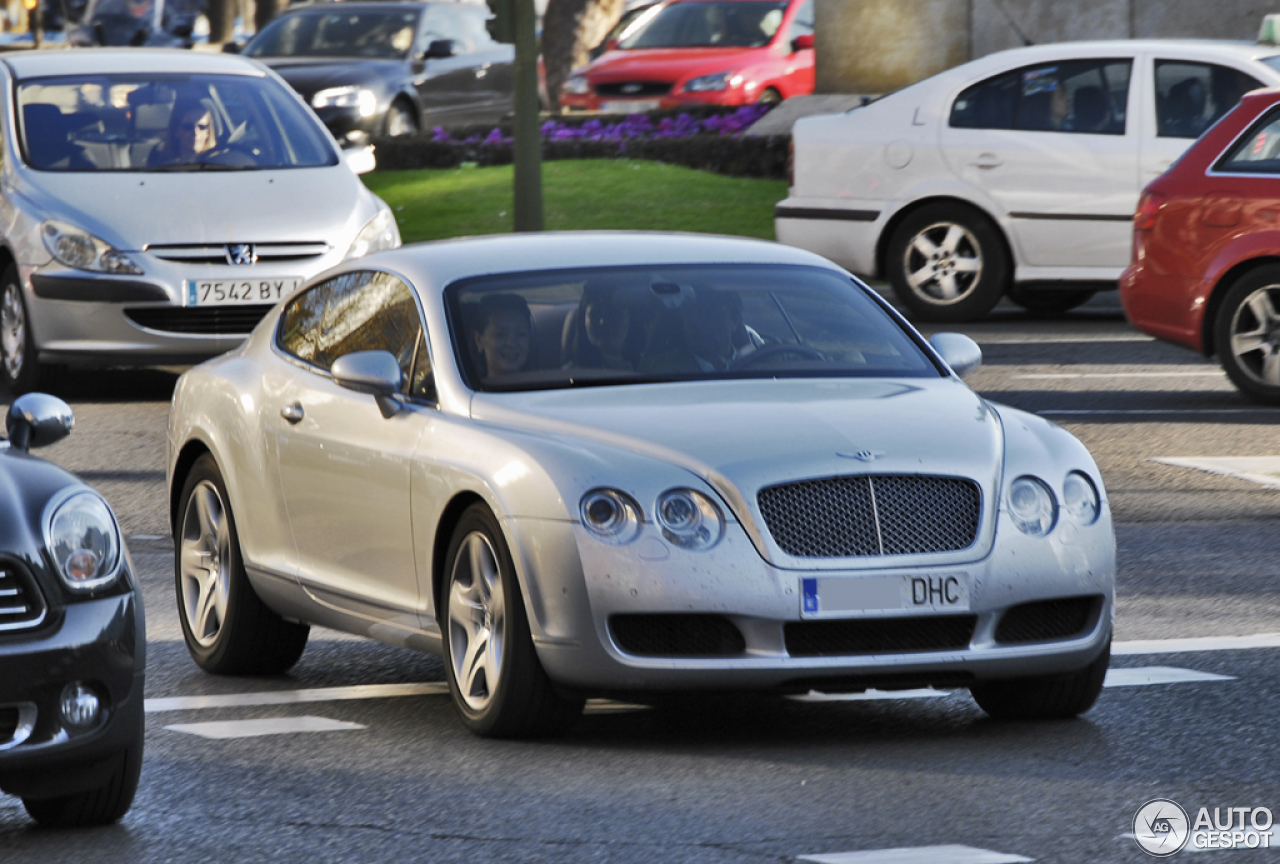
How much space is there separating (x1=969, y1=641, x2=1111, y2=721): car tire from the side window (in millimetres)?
10468

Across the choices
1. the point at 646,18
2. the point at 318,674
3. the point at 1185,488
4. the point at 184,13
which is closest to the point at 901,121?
the point at 1185,488

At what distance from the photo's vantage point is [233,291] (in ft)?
45.1

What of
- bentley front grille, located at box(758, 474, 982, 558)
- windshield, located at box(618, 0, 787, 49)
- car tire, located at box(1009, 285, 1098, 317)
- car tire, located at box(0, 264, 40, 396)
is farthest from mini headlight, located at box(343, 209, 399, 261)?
windshield, located at box(618, 0, 787, 49)

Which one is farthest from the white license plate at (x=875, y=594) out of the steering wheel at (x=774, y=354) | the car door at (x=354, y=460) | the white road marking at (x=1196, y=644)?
the white road marking at (x=1196, y=644)

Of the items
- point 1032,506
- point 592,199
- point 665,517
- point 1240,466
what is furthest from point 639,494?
point 592,199

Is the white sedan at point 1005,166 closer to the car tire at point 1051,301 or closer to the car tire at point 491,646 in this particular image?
the car tire at point 1051,301

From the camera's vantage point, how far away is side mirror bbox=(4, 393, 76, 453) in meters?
5.81

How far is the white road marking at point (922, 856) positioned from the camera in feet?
16.6

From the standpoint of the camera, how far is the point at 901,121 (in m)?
17.2

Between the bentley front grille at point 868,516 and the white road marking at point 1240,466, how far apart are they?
5.06 metres

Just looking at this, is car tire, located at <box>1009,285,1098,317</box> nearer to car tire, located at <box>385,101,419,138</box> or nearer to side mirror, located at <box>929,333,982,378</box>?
car tire, located at <box>385,101,419,138</box>

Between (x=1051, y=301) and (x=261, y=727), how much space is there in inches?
482

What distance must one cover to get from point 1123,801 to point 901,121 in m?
12.0

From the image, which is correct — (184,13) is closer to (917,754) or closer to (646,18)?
(646,18)
